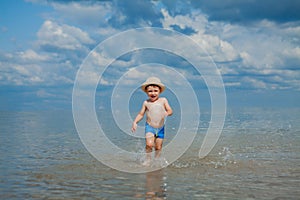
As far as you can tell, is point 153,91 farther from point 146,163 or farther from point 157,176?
point 157,176

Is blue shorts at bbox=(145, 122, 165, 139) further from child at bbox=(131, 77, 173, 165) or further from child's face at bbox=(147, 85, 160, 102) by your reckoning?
child's face at bbox=(147, 85, 160, 102)

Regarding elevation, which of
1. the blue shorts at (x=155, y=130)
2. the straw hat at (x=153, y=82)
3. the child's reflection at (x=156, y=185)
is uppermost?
the straw hat at (x=153, y=82)

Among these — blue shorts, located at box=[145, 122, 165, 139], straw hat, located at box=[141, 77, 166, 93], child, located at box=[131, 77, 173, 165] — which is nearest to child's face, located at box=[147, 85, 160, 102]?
child, located at box=[131, 77, 173, 165]

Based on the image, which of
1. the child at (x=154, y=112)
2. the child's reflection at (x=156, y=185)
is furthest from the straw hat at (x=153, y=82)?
the child's reflection at (x=156, y=185)

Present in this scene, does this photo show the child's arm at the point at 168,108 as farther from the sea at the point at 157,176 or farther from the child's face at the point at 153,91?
the sea at the point at 157,176

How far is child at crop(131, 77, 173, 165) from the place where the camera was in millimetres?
11000

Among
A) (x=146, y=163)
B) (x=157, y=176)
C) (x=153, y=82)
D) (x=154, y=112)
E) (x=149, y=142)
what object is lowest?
(x=157, y=176)

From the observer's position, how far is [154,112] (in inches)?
434

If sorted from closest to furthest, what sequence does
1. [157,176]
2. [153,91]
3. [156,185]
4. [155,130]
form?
[156,185] → [157,176] → [153,91] → [155,130]

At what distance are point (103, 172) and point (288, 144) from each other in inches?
348

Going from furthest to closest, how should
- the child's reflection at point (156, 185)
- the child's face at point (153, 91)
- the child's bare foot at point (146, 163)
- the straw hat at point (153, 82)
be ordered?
the child's face at point (153, 91) < the straw hat at point (153, 82) < the child's bare foot at point (146, 163) < the child's reflection at point (156, 185)

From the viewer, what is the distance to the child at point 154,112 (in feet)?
36.1

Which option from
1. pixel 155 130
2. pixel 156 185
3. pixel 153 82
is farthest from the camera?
pixel 155 130

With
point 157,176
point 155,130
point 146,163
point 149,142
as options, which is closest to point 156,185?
point 157,176
